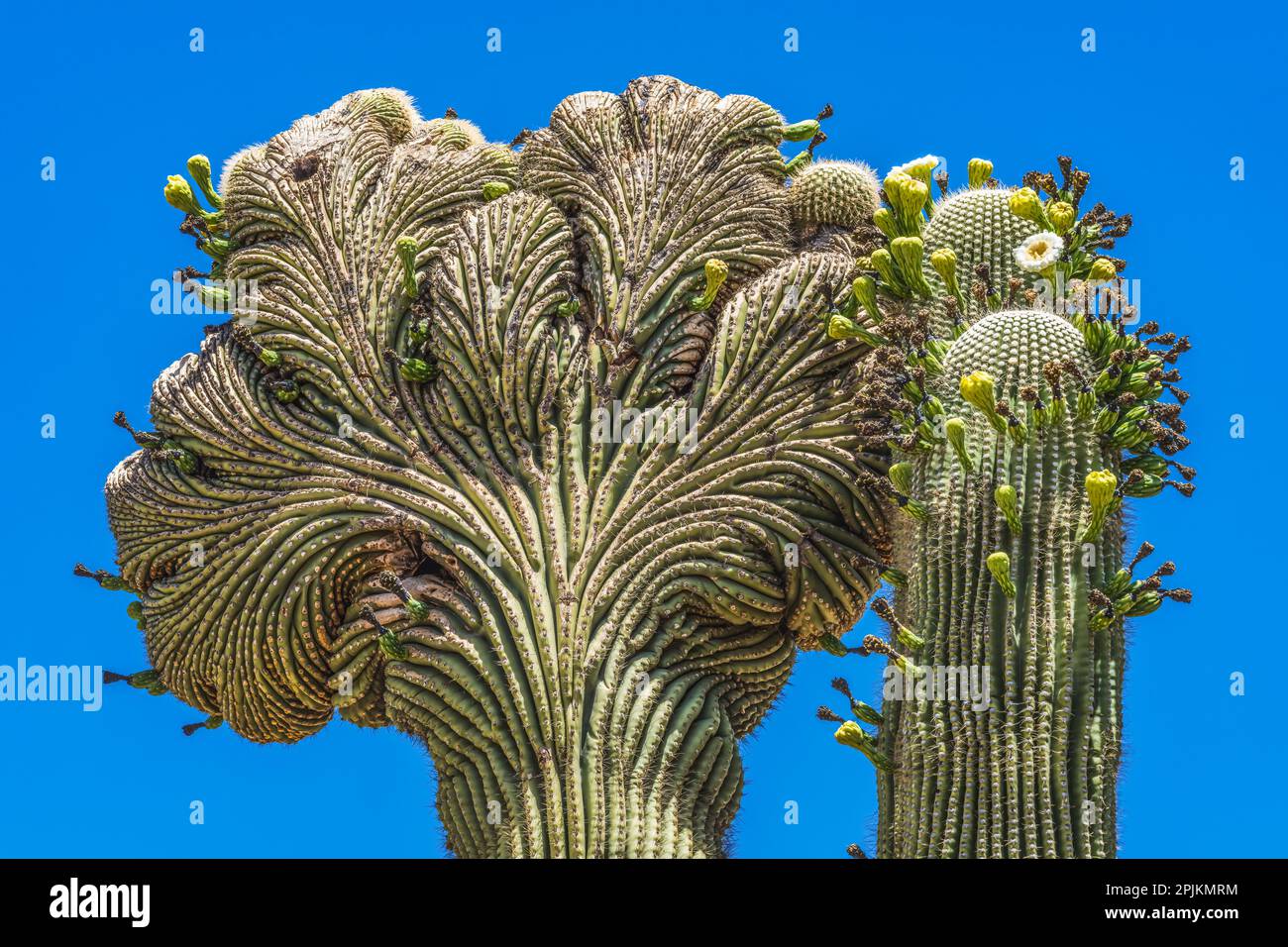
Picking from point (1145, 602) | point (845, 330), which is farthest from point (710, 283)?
point (1145, 602)

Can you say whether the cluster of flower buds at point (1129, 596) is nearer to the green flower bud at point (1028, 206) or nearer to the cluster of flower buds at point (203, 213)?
the green flower bud at point (1028, 206)

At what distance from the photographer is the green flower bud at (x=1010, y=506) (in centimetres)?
1199

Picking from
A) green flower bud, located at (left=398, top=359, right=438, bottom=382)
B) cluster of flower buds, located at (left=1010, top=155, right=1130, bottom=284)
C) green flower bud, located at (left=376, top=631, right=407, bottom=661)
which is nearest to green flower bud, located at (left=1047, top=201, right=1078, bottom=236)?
cluster of flower buds, located at (left=1010, top=155, right=1130, bottom=284)

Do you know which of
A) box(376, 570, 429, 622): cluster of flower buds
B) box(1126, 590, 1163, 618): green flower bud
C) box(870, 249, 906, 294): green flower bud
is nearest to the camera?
box(1126, 590, 1163, 618): green flower bud

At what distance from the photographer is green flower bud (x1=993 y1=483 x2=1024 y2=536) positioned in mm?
11992

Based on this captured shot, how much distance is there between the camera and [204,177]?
16172mm

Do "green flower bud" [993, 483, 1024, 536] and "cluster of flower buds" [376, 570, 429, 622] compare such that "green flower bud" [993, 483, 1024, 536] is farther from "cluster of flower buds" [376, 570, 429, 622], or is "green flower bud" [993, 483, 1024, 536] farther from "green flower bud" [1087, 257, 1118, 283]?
"cluster of flower buds" [376, 570, 429, 622]

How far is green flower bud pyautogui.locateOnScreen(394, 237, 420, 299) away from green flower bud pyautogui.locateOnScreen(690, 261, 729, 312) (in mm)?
2078

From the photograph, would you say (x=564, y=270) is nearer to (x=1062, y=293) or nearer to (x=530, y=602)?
(x=530, y=602)

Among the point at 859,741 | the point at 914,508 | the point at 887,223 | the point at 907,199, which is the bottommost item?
the point at 859,741

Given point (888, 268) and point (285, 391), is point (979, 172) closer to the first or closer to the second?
point (888, 268)

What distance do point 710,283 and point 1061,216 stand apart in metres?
2.76

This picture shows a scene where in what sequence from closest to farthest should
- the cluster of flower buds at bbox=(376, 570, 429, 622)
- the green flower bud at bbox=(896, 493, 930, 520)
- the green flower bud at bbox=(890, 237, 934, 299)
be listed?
the green flower bud at bbox=(896, 493, 930, 520) → the green flower bud at bbox=(890, 237, 934, 299) → the cluster of flower buds at bbox=(376, 570, 429, 622)

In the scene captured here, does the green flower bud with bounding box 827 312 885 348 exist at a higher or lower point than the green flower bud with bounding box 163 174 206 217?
lower
